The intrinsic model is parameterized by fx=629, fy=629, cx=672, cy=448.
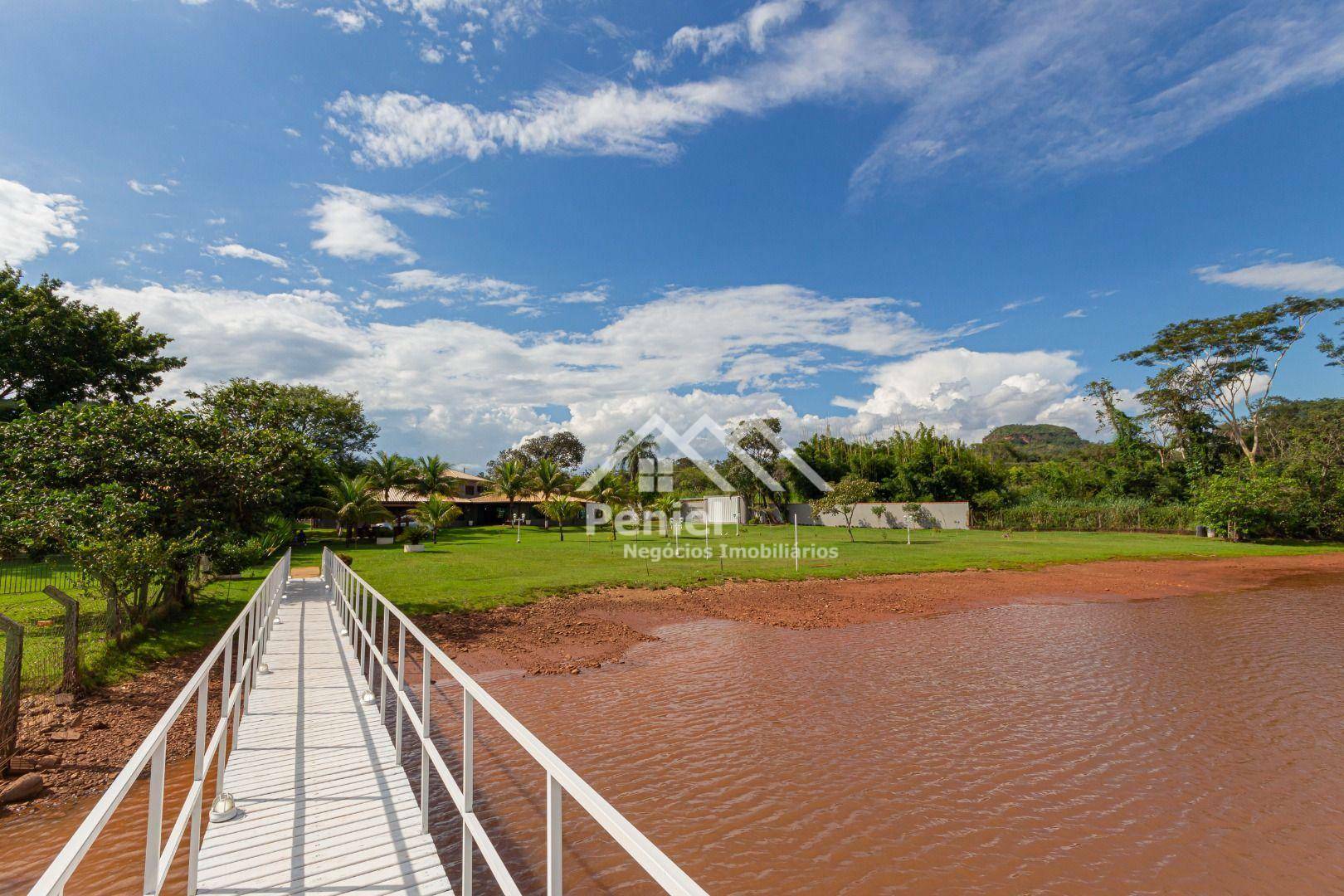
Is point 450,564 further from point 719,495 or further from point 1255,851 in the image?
point 719,495

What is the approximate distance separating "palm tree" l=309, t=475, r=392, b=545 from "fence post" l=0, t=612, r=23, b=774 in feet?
84.5

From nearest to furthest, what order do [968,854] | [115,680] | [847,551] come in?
[968,854] → [115,680] → [847,551]

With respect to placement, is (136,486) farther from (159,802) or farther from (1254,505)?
(1254,505)

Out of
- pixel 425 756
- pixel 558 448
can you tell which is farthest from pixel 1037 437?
pixel 425 756

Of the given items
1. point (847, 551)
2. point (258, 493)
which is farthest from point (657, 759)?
point (847, 551)

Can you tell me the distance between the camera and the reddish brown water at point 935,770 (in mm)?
4914

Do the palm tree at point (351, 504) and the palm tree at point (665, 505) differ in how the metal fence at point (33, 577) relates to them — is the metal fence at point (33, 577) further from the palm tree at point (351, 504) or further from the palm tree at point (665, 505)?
the palm tree at point (665, 505)

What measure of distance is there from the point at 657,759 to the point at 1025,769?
3.86 metres

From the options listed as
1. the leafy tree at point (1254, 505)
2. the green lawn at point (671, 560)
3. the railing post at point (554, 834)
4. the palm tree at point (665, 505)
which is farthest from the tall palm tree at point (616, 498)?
the railing post at point (554, 834)

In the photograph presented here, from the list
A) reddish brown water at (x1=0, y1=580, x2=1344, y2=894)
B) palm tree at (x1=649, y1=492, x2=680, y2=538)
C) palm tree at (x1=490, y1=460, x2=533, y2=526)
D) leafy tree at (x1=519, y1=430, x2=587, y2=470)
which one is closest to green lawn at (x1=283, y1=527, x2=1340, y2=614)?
palm tree at (x1=649, y1=492, x2=680, y2=538)

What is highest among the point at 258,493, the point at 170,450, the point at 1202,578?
the point at 170,450

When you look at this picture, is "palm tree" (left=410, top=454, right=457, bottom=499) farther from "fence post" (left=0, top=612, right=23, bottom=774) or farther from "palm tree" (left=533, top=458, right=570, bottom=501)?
"fence post" (left=0, top=612, right=23, bottom=774)

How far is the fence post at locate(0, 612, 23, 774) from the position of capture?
6.22 m

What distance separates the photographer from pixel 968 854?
5.06 metres
